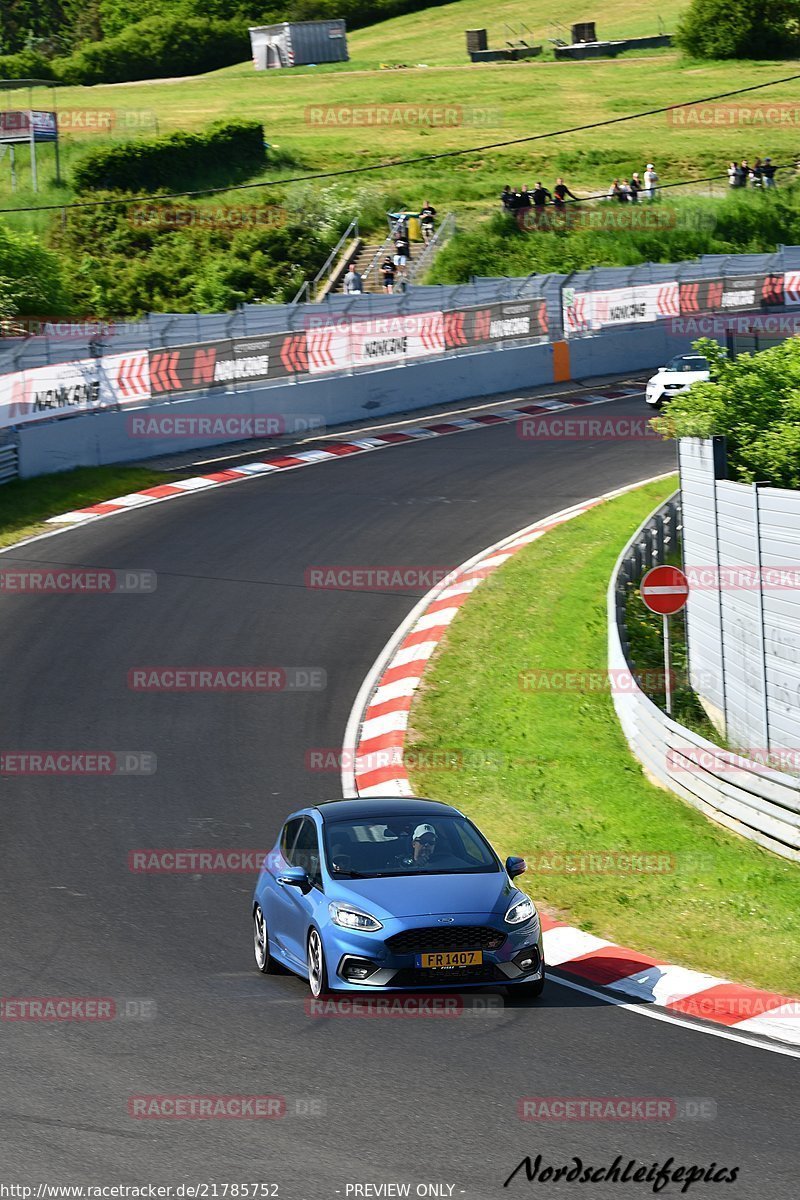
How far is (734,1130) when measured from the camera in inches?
339

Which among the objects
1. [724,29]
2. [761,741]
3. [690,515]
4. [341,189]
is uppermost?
[724,29]

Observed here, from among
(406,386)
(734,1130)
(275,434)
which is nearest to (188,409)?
(275,434)

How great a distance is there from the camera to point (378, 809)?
12.0 metres

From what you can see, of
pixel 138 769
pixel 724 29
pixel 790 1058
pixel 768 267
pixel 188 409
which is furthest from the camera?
pixel 724 29

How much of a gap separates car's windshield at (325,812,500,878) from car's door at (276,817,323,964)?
153 millimetres

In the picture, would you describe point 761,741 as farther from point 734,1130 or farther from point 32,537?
point 32,537

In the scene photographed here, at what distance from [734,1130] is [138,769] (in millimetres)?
9237

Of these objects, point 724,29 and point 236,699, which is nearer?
point 236,699

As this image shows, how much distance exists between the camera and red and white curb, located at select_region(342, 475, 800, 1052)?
11.1 metres
